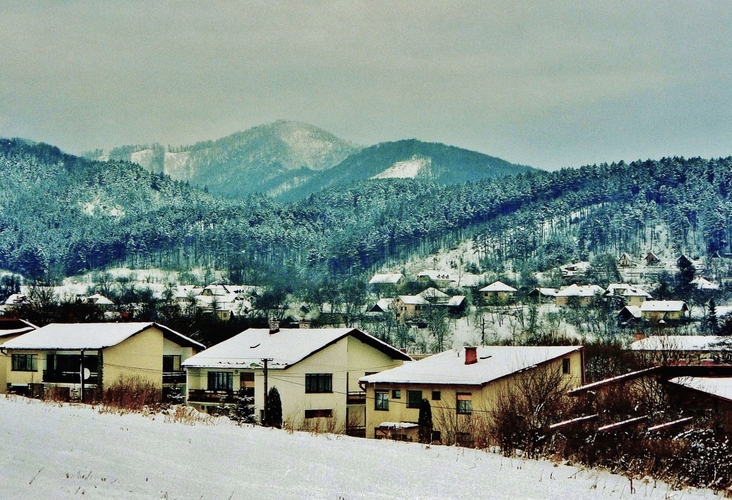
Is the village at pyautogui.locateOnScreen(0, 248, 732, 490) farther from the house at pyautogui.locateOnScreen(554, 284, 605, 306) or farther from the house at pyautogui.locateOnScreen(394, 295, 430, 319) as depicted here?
the house at pyautogui.locateOnScreen(394, 295, 430, 319)

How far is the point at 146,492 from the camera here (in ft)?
37.4

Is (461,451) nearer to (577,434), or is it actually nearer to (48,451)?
(577,434)

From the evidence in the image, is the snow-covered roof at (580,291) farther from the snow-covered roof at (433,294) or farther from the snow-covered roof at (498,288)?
the snow-covered roof at (433,294)

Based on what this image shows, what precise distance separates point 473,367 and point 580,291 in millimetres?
133031

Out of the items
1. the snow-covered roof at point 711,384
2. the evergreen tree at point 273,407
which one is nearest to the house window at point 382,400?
the evergreen tree at point 273,407

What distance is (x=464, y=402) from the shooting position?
42.3 metres

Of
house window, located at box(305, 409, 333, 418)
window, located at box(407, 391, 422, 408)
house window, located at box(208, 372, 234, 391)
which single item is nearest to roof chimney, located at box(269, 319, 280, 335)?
house window, located at box(208, 372, 234, 391)

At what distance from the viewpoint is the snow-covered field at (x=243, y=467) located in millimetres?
11797

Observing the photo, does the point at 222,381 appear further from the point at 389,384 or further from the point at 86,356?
the point at 389,384

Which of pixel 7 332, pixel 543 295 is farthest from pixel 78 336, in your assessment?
pixel 543 295

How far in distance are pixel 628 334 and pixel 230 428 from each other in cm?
11434

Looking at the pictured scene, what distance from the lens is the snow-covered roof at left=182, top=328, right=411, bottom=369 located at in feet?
163

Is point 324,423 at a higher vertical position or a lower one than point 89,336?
lower

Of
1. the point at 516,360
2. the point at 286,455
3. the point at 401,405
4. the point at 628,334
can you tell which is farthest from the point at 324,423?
the point at 628,334
